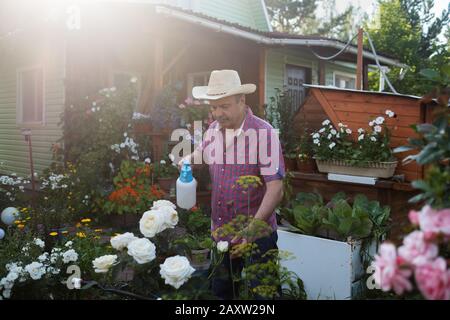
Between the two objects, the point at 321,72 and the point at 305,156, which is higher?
the point at 321,72

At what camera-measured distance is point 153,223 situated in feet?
7.55

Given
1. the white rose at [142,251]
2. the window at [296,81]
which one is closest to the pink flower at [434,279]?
the white rose at [142,251]

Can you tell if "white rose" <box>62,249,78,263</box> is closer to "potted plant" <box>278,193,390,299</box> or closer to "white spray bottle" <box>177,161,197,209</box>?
"white spray bottle" <box>177,161,197,209</box>

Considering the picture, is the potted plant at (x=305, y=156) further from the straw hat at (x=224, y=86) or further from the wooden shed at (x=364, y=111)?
the straw hat at (x=224, y=86)

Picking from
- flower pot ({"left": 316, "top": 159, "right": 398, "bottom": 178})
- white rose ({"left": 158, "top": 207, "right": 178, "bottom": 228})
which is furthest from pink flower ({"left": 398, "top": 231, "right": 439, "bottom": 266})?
flower pot ({"left": 316, "top": 159, "right": 398, "bottom": 178})

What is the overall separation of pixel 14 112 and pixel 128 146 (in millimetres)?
5371

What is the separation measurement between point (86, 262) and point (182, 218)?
8.06ft

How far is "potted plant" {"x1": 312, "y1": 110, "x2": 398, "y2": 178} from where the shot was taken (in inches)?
183

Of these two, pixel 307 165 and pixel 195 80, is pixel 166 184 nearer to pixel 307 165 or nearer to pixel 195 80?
pixel 307 165

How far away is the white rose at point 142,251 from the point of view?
2.16 m

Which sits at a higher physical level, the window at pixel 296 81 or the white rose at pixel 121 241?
the window at pixel 296 81

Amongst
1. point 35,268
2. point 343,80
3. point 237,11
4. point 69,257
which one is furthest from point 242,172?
point 343,80

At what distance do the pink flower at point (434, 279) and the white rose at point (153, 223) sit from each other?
56.0 inches

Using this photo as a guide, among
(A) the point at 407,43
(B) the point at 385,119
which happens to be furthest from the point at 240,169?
(A) the point at 407,43
